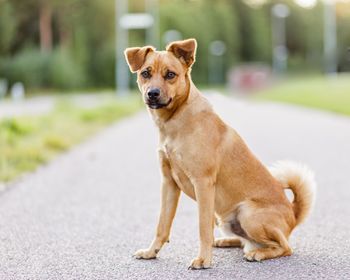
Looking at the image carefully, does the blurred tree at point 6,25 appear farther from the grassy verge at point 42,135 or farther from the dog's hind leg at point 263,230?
the dog's hind leg at point 263,230

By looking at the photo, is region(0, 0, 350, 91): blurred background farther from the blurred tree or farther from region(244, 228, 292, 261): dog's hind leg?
region(244, 228, 292, 261): dog's hind leg

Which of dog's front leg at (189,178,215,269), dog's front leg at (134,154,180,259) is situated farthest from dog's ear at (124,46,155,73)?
dog's front leg at (189,178,215,269)

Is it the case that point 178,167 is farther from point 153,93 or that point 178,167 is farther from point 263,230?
point 263,230

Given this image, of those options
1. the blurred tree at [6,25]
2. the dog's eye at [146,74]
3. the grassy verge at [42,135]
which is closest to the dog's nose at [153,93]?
the dog's eye at [146,74]

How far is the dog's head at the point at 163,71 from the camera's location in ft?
16.0

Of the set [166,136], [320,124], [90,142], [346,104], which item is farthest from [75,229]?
[346,104]

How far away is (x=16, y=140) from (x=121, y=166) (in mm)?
3004

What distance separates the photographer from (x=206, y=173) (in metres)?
4.95

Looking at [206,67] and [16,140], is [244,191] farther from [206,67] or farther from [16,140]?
[206,67]

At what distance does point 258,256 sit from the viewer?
501 centimetres

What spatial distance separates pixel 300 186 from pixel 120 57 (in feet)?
133

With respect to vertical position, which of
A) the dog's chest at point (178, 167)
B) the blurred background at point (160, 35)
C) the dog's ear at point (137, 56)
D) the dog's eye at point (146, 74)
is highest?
the dog's ear at point (137, 56)

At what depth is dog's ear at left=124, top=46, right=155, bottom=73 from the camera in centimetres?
510

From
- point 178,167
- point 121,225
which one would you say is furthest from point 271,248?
point 121,225
